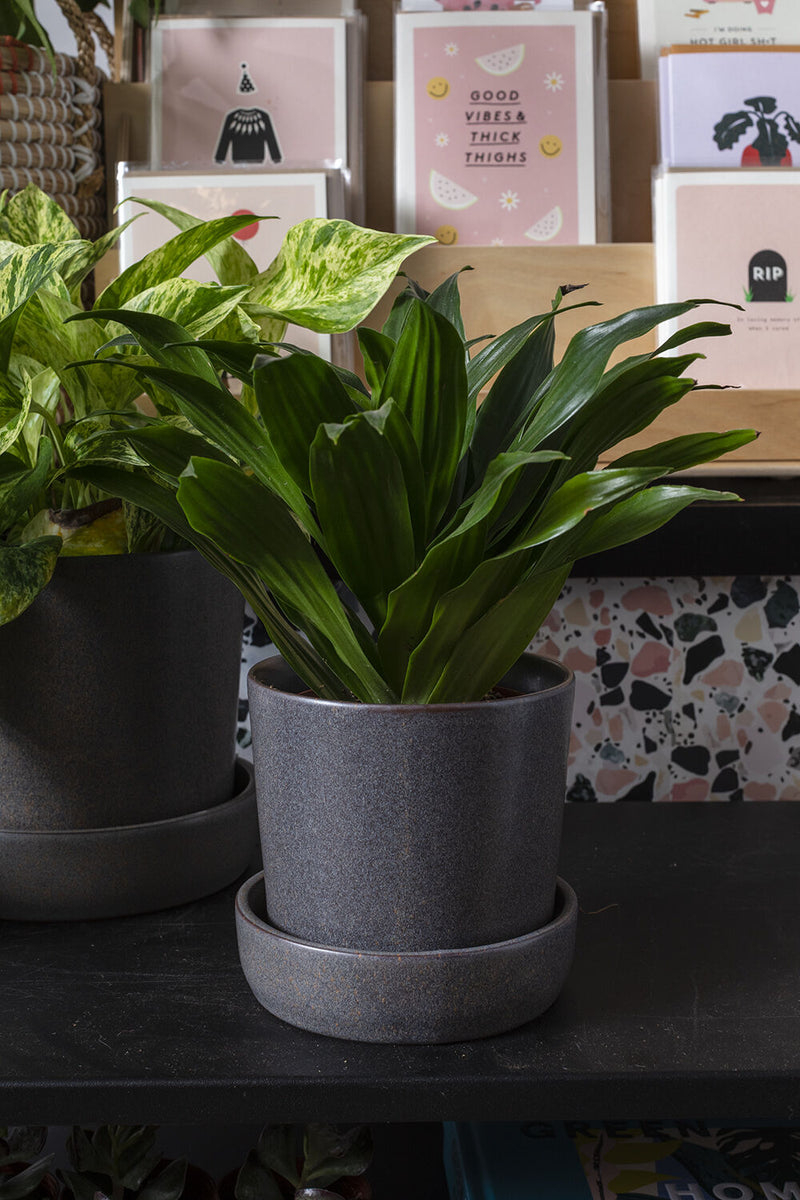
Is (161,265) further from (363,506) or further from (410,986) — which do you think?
(410,986)

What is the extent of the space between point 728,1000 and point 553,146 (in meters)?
0.64

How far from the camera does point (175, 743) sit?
1.88 feet

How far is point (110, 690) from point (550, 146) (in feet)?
1.82

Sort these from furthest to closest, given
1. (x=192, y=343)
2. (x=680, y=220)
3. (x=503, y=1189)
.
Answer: (x=680, y=220)
(x=503, y=1189)
(x=192, y=343)

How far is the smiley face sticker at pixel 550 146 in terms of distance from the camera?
830 millimetres

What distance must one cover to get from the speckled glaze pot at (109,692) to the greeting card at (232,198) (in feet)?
1.06

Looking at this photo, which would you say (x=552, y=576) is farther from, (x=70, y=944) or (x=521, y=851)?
(x=70, y=944)

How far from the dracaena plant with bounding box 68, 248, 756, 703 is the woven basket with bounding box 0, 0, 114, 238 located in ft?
1.35

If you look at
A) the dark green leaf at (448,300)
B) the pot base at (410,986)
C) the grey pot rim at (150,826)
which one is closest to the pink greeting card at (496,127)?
the dark green leaf at (448,300)

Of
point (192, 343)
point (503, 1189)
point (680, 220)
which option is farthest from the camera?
point (680, 220)

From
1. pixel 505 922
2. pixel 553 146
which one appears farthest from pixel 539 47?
pixel 505 922

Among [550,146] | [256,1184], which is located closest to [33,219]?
[550,146]

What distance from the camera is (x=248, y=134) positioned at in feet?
2.78

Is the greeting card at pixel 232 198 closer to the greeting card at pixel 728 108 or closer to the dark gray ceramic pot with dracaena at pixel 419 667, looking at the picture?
the greeting card at pixel 728 108
